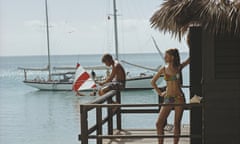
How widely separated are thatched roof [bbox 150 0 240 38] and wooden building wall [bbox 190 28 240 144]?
0.50 ft

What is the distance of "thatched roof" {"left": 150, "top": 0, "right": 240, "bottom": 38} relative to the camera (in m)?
5.87

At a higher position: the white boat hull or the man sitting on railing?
the man sitting on railing

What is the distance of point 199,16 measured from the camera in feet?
19.9

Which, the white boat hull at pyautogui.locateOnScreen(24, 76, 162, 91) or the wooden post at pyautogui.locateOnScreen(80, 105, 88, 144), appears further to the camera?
the white boat hull at pyautogui.locateOnScreen(24, 76, 162, 91)

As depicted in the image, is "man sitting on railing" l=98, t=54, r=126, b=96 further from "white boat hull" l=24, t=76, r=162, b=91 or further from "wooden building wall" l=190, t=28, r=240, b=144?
"white boat hull" l=24, t=76, r=162, b=91

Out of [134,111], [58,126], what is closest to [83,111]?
[134,111]

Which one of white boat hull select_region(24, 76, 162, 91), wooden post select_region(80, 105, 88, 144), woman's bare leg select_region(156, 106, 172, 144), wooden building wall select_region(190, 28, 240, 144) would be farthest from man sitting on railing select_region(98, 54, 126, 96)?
white boat hull select_region(24, 76, 162, 91)

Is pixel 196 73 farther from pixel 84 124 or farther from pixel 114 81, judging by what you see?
pixel 114 81

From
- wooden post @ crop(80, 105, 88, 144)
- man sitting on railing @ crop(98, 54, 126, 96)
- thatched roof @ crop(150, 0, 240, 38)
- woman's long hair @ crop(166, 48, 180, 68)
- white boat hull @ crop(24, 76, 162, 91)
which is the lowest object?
white boat hull @ crop(24, 76, 162, 91)

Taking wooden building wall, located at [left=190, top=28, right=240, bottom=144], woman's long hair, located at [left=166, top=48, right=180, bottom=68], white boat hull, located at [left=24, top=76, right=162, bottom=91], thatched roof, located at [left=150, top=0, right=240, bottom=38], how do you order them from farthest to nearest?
white boat hull, located at [left=24, top=76, right=162, bottom=91] < woman's long hair, located at [left=166, top=48, right=180, bottom=68] < wooden building wall, located at [left=190, top=28, right=240, bottom=144] < thatched roof, located at [left=150, top=0, right=240, bottom=38]

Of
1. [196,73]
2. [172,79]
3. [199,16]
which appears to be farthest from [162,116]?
[199,16]

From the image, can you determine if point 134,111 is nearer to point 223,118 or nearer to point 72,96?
point 223,118

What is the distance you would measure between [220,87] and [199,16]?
95 centimetres

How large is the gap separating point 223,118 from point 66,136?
18090mm
